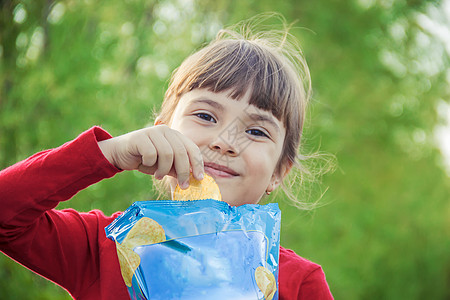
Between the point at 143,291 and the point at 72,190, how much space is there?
0.29m

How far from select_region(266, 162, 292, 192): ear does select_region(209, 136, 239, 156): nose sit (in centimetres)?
36

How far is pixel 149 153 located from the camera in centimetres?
114

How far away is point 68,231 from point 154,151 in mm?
416

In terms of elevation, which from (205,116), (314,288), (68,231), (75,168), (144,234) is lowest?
(314,288)

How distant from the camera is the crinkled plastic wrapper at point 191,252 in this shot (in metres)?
1.06

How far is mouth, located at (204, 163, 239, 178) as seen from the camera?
1.43 m

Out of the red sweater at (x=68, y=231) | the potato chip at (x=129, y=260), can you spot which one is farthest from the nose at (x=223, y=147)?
the potato chip at (x=129, y=260)

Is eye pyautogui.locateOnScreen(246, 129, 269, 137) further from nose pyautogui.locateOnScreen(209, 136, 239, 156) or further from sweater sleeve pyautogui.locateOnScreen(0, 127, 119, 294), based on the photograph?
sweater sleeve pyautogui.locateOnScreen(0, 127, 119, 294)

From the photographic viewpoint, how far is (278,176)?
185 cm

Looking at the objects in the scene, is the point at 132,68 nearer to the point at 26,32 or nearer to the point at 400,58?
the point at 26,32

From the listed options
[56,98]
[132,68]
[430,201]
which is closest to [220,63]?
[56,98]

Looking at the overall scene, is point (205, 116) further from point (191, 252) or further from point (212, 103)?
point (191, 252)

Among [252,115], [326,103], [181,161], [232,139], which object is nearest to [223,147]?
[232,139]

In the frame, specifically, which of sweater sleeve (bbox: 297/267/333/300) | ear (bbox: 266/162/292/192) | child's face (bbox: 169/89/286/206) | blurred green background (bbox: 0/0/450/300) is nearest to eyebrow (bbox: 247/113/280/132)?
child's face (bbox: 169/89/286/206)
